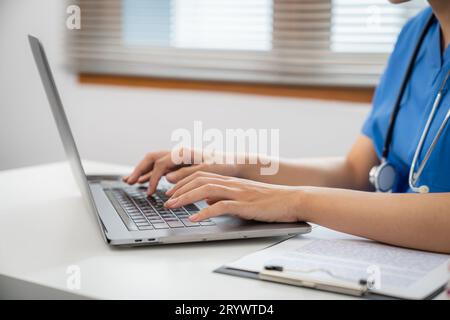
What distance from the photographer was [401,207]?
2.83 ft

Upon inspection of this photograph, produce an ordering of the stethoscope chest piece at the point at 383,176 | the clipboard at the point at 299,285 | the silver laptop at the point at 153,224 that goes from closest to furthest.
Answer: the clipboard at the point at 299,285, the silver laptop at the point at 153,224, the stethoscope chest piece at the point at 383,176

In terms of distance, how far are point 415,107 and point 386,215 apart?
0.41 meters

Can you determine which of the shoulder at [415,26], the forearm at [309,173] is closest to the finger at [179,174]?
the forearm at [309,173]

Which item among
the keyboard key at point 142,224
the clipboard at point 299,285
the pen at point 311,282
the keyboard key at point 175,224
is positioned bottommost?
the clipboard at point 299,285

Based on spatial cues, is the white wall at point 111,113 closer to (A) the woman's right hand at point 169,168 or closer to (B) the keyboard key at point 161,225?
(A) the woman's right hand at point 169,168

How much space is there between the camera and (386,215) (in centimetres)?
86

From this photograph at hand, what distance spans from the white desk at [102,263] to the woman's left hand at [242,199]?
4cm

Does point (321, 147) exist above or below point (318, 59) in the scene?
below

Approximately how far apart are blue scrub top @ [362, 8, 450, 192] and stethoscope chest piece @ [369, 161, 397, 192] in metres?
0.03

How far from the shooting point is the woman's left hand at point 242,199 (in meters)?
0.87
